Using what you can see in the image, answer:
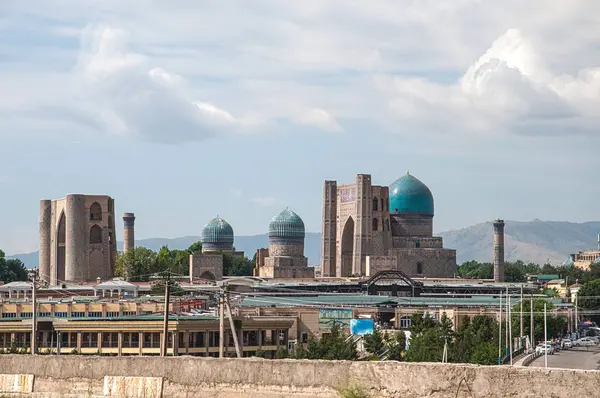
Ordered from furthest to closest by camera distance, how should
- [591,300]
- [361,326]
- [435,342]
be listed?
[591,300] → [361,326] → [435,342]

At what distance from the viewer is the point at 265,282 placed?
4542 inches

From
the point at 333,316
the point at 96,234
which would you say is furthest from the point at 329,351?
the point at 96,234

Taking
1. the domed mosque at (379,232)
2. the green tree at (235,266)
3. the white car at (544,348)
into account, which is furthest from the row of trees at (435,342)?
the green tree at (235,266)

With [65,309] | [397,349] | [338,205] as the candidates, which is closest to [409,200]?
[338,205]

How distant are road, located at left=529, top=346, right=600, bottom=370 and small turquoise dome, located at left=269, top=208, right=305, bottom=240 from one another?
69.7m

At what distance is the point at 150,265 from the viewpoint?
407 ft

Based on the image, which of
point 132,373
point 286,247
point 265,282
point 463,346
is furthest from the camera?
point 286,247

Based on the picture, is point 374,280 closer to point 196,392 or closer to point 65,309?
point 65,309

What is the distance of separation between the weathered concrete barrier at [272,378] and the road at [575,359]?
3408 centimetres

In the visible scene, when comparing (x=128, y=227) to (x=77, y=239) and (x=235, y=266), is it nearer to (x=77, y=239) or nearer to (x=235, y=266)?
(x=235, y=266)

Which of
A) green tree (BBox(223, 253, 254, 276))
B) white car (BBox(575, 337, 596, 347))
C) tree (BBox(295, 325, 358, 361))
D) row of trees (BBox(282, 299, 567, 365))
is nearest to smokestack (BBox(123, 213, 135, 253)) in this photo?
green tree (BBox(223, 253, 254, 276))

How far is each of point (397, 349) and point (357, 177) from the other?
70629mm

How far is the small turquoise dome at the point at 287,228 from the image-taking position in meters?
136

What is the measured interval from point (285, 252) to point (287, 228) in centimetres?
260
